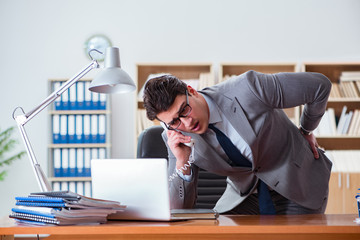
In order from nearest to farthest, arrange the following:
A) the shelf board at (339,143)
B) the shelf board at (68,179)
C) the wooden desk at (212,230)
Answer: the wooden desk at (212,230), the shelf board at (68,179), the shelf board at (339,143)

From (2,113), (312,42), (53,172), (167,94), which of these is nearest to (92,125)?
(53,172)

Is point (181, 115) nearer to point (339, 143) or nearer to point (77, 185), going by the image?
point (77, 185)

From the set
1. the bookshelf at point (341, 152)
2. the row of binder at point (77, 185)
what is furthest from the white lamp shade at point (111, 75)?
the bookshelf at point (341, 152)

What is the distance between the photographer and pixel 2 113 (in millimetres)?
4816

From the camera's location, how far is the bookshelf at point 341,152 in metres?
4.09

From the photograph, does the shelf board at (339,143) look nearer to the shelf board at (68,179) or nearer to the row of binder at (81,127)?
the row of binder at (81,127)

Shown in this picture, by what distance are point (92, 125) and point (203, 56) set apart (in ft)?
4.67

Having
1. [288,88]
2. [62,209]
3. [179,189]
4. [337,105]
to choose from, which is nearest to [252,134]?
[288,88]

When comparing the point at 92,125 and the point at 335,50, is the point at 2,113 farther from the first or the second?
the point at 335,50

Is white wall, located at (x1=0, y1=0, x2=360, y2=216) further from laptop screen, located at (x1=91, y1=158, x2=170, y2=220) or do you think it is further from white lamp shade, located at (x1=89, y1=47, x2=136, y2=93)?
laptop screen, located at (x1=91, y1=158, x2=170, y2=220)

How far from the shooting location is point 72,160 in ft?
14.2

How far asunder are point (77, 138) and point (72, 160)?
0.22 m

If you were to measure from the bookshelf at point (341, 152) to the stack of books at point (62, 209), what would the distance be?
3154 millimetres

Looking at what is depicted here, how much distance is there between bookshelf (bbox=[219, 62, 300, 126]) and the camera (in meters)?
4.40
